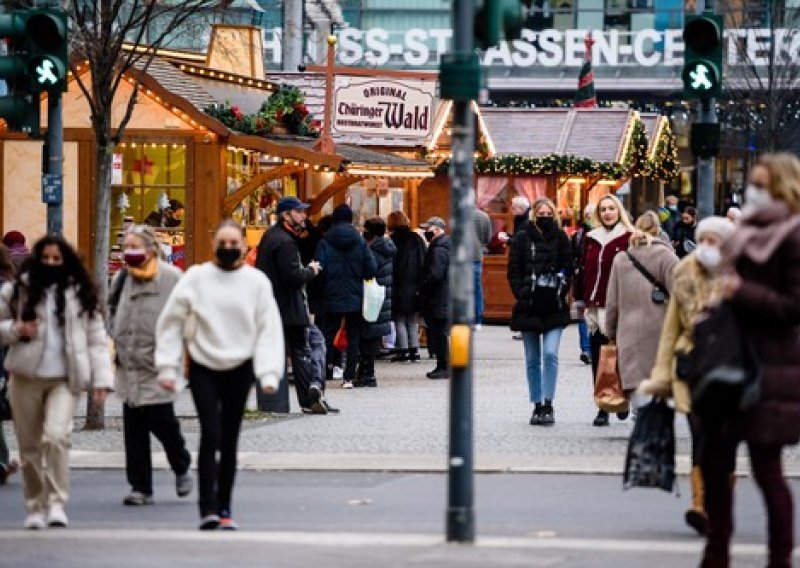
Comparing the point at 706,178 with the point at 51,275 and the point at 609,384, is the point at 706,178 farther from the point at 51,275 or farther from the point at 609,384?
the point at 51,275

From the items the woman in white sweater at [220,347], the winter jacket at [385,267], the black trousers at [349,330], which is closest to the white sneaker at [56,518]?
the woman in white sweater at [220,347]

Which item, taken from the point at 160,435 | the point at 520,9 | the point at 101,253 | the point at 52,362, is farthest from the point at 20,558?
the point at 101,253

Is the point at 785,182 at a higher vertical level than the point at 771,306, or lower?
higher

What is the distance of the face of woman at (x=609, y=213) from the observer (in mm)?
17359

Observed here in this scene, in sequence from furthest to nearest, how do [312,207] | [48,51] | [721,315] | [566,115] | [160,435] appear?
[566,115] → [312,207] → [48,51] → [160,435] → [721,315]

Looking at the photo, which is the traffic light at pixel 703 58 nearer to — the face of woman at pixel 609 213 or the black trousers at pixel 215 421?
the face of woman at pixel 609 213

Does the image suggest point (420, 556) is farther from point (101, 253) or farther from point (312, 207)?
point (312, 207)

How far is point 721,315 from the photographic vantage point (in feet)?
29.8

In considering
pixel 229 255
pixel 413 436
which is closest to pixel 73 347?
pixel 229 255

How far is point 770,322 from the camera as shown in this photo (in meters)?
9.13

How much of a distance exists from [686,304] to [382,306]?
469 inches

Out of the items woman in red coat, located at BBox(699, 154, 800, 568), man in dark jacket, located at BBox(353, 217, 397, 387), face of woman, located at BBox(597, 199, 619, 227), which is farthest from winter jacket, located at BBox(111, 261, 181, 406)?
man in dark jacket, located at BBox(353, 217, 397, 387)

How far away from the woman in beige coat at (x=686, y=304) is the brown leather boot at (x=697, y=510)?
16.9 inches

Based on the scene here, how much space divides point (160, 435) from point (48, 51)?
3.61 m
